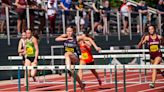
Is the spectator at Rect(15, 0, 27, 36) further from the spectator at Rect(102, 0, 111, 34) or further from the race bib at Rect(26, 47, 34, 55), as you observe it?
the spectator at Rect(102, 0, 111, 34)

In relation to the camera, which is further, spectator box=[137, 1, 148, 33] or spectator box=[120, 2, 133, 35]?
spectator box=[137, 1, 148, 33]

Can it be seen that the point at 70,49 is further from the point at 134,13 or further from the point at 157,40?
the point at 134,13

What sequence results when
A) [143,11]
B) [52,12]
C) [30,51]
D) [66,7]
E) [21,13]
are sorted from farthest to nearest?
[143,11]
[66,7]
[52,12]
[21,13]
[30,51]

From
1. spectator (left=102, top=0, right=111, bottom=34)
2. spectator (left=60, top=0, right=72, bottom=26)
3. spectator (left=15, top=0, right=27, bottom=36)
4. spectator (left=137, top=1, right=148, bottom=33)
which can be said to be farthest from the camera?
spectator (left=137, top=1, right=148, bottom=33)

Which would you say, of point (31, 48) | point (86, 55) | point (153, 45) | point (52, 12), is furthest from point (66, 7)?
point (153, 45)

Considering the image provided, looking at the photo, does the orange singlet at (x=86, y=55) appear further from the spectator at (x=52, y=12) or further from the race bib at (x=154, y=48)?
the spectator at (x=52, y=12)

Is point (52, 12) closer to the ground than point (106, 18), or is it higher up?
higher up

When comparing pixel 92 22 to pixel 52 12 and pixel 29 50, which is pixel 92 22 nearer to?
pixel 52 12

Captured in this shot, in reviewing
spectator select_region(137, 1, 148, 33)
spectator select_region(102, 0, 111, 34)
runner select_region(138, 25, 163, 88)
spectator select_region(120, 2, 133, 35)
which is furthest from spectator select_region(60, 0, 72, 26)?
runner select_region(138, 25, 163, 88)

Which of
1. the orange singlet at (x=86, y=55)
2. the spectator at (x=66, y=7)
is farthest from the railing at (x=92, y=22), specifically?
the orange singlet at (x=86, y=55)

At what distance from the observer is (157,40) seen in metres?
18.2

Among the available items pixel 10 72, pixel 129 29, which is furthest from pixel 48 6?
pixel 129 29

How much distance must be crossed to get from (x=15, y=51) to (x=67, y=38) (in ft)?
22.5

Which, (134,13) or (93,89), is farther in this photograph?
(134,13)
